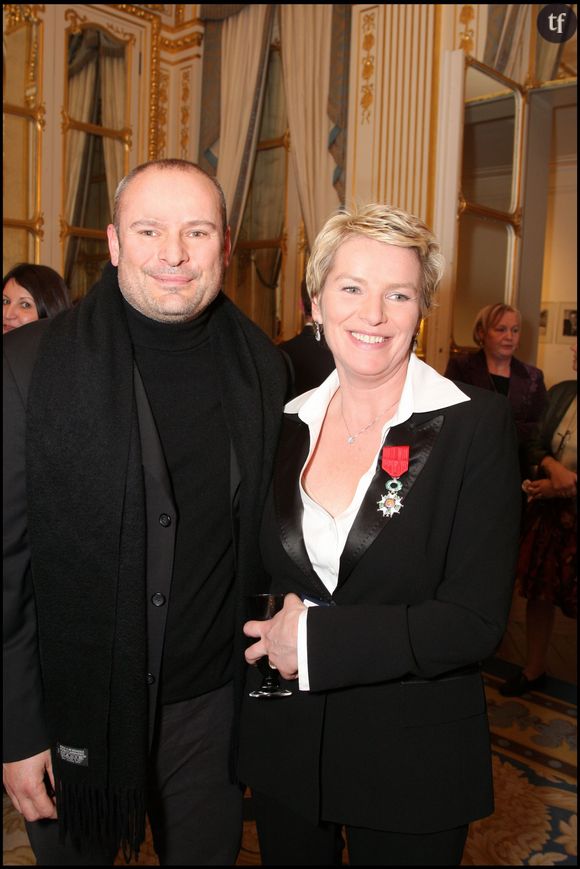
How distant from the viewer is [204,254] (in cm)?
162

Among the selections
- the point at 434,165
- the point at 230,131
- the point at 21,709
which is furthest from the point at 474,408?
the point at 230,131

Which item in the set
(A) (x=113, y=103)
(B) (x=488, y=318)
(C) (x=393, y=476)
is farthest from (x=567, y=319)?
(C) (x=393, y=476)

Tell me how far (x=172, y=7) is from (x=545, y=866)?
596 cm

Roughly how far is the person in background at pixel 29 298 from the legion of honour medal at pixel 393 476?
6.68ft

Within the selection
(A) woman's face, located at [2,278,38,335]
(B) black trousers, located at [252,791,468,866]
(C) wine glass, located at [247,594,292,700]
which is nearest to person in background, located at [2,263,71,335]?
(A) woman's face, located at [2,278,38,335]

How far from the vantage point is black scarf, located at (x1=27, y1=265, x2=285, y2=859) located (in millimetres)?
1527

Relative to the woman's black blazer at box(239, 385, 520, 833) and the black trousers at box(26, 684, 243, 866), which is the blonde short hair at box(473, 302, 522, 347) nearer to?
the woman's black blazer at box(239, 385, 520, 833)

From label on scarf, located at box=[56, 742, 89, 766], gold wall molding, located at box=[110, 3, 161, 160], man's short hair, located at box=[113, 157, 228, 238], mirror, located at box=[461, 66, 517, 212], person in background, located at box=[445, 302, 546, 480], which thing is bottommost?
label on scarf, located at box=[56, 742, 89, 766]

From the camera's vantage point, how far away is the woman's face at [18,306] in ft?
10.1

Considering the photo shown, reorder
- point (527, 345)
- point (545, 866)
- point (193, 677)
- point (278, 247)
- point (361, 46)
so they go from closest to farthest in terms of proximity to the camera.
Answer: point (193, 677) < point (545, 866) < point (527, 345) < point (361, 46) < point (278, 247)

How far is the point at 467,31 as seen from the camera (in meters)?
4.12

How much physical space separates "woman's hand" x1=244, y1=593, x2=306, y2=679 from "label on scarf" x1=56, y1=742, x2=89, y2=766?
41cm

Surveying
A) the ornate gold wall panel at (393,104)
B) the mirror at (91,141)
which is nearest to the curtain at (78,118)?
the mirror at (91,141)

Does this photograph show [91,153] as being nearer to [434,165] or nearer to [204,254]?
[434,165]
